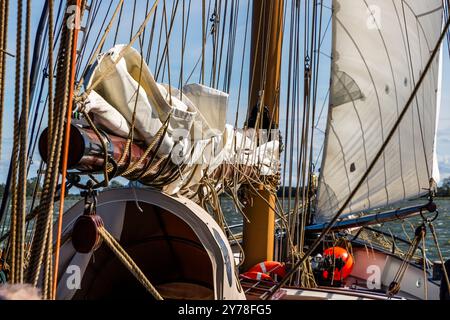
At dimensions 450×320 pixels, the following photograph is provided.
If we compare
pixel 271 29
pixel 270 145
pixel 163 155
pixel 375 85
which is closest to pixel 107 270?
pixel 163 155

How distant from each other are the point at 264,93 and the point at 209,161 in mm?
2838

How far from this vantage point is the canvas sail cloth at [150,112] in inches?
82.0

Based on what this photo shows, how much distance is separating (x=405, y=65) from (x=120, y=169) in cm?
376

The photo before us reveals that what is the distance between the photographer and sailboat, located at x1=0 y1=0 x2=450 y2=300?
5.65ft

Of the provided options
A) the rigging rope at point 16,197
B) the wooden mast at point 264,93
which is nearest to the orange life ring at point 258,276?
the wooden mast at point 264,93

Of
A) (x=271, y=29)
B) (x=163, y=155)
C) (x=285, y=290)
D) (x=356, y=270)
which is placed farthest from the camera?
(x=356, y=270)

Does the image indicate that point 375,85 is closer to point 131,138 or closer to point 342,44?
point 342,44

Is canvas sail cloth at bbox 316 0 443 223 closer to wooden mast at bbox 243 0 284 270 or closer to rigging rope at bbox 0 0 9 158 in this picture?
wooden mast at bbox 243 0 284 270

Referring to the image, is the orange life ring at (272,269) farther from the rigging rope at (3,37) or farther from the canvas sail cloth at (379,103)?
the rigging rope at (3,37)

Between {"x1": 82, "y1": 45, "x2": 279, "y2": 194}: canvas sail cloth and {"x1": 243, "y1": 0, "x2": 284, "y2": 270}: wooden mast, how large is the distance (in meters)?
2.54

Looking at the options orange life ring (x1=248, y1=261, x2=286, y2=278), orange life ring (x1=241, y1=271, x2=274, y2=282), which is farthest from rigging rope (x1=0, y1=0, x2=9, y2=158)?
orange life ring (x1=248, y1=261, x2=286, y2=278)

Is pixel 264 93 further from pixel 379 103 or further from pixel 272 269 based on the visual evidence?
pixel 272 269

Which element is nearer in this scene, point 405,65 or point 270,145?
point 405,65

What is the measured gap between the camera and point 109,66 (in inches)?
83.7
